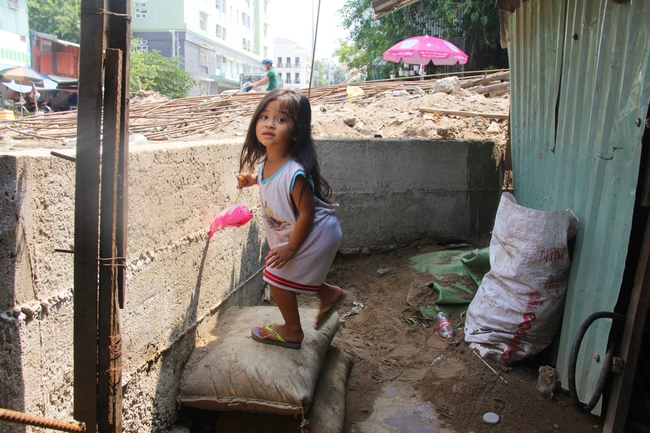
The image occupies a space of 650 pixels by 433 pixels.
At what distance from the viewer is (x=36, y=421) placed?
1421mm

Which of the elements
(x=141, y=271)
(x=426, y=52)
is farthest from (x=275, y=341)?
(x=426, y=52)

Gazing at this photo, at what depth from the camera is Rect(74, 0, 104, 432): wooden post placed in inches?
60.6

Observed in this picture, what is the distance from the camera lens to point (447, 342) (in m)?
3.46

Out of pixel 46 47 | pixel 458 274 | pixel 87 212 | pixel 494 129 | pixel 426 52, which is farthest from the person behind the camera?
pixel 46 47

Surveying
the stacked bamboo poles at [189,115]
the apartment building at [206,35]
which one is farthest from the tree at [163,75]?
the stacked bamboo poles at [189,115]

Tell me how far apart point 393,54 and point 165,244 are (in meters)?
13.8

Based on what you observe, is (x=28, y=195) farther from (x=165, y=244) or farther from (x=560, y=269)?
(x=560, y=269)

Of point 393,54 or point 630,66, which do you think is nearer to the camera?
point 630,66

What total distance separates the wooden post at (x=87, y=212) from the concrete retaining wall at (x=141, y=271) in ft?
0.31

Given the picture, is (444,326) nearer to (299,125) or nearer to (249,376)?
(249,376)

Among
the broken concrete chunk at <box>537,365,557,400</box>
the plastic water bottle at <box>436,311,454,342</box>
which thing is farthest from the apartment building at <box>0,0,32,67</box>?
the broken concrete chunk at <box>537,365,557,400</box>

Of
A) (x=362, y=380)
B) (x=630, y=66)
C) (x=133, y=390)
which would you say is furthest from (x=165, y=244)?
(x=630, y=66)

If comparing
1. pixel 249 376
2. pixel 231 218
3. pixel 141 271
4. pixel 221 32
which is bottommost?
pixel 249 376

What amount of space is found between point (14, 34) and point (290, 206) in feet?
89.3
